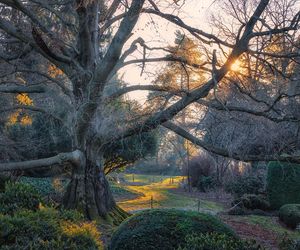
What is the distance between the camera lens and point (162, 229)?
280 inches

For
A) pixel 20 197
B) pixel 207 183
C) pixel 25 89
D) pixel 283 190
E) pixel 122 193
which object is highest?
pixel 25 89

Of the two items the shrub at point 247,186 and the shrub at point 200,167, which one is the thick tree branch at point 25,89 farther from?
the shrub at point 200,167

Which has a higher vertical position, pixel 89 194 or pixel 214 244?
pixel 214 244

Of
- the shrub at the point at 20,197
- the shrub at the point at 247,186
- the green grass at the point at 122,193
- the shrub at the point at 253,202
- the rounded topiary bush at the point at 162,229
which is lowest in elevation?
the green grass at the point at 122,193

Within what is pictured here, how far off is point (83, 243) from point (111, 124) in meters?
6.33

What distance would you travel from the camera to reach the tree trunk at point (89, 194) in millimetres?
11969

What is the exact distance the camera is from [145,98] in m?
11.2

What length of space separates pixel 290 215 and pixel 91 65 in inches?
400

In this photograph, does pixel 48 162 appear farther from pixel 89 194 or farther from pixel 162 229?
pixel 162 229

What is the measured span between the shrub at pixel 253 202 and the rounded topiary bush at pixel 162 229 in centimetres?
1290

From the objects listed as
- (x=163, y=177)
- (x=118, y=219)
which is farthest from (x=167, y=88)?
(x=163, y=177)

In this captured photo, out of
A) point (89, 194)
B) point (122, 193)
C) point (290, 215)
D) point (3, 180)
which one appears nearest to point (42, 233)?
point (89, 194)

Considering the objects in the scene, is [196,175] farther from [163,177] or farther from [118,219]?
[118,219]

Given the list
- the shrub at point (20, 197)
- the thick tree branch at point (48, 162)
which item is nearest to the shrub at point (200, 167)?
the thick tree branch at point (48, 162)
